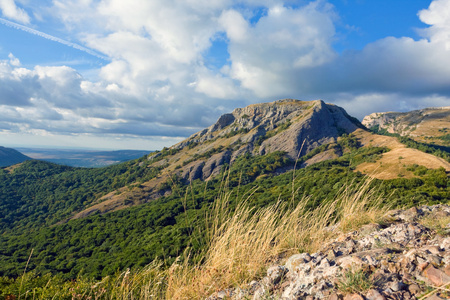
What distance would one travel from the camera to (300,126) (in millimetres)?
89188

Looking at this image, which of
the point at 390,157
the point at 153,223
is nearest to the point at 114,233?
the point at 153,223

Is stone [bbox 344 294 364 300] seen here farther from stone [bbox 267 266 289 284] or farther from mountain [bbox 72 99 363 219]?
mountain [bbox 72 99 363 219]

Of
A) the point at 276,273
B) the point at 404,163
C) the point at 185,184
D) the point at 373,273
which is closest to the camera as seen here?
the point at 373,273

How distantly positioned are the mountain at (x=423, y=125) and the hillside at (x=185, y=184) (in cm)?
A: 6329

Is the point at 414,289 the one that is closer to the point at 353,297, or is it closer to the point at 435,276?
the point at 435,276

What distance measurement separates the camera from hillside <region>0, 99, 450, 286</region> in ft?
88.2

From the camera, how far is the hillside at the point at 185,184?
26.9 meters

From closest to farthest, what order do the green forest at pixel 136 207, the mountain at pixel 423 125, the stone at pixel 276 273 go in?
the stone at pixel 276 273, the green forest at pixel 136 207, the mountain at pixel 423 125

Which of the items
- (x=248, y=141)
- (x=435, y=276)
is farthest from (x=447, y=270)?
(x=248, y=141)

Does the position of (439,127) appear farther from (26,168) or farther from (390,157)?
(26,168)

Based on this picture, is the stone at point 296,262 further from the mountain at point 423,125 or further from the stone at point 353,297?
the mountain at point 423,125

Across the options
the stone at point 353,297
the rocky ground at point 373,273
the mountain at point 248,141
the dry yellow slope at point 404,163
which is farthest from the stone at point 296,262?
the mountain at point 248,141

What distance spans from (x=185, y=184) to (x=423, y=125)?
163185 millimetres

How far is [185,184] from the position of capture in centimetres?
8012
